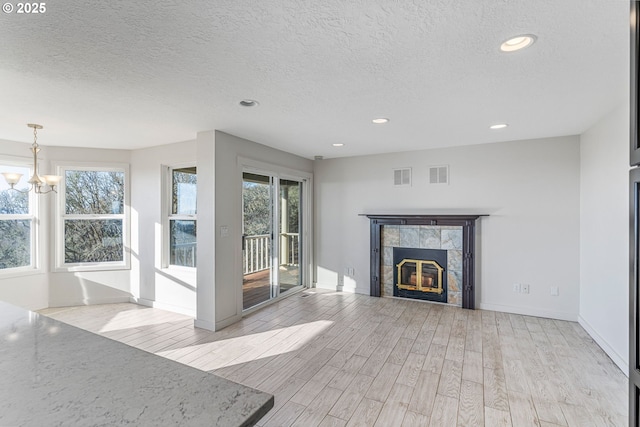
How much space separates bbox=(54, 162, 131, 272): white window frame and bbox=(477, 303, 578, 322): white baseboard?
554 cm

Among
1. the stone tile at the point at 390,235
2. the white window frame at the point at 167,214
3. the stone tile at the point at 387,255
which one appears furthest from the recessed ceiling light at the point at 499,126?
the white window frame at the point at 167,214

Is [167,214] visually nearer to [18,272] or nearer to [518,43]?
[18,272]

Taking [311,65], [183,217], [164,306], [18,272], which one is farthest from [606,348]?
[18,272]

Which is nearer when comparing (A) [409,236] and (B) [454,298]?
(B) [454,298]

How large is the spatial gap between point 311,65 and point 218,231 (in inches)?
94.1

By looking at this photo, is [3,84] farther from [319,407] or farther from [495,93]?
[495,93]

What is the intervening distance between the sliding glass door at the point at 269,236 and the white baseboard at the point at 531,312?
3071mm

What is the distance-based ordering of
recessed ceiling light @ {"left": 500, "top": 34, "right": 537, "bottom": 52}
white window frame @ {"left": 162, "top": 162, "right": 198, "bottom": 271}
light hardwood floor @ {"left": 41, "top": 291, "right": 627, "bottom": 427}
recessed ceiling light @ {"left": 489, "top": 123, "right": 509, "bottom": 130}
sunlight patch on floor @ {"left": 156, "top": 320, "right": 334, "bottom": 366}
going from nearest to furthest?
recessed ceiling light @ {"left": 500, "top": 34, "right": 537, "bottom": 52}
light hardwood floor @ {"left": 41, "top": 291, "right": 627, "bottom": 427}
sunlight patch on floor @ {"left": 156, "top": 320, "right": 334, "bottom": 366}
recessed ceiling light @ {"left": 489, "top": 123, "right": 509, "bottom": 130}
white window frame @ {"left": 162, "top": 162, "right": 198, "bottom": 271}

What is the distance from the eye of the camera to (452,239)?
15.4 ft

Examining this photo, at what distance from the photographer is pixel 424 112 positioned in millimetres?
3123

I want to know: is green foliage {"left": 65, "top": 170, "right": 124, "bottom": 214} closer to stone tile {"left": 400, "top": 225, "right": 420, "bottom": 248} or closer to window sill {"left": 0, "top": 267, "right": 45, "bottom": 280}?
window sill {"left": 0, "top": 267, "right": 45, "bottom": 280}

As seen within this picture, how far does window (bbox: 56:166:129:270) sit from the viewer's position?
476 cm

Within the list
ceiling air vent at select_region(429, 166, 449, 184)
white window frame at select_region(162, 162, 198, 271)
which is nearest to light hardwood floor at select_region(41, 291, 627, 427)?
white window frame at select_region(162, 162, 198, 271)

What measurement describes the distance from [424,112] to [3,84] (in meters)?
3.58
